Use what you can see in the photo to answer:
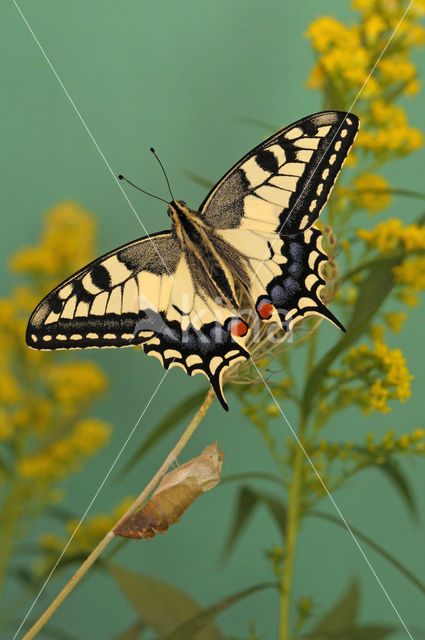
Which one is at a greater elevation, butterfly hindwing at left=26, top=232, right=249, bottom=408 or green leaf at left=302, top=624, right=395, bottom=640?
butterfly hindwing at left=26, top=232, right=249, bottom=408

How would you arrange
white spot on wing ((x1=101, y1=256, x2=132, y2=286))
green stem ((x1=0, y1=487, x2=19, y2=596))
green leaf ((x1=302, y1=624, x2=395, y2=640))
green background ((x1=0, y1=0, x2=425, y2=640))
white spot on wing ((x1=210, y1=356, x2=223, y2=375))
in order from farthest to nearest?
green background ((x1=0, y1=0, x2=425, y2=640)) < green stem ((x1=0, y1=487, x2=19, y2=596)) < green leaf ((x1=302, y1=624, x2=395, y2=640)) < white spot on wing ((x1=101, y1=256, x2=132, y2=286)) < white spot on wing ((x1=210, y1=356, x2=223, y2=375))

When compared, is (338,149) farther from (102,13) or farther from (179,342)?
(102,13)

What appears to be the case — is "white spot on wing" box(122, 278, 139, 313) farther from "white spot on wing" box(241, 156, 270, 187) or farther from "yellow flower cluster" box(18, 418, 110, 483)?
"yellow flower cluster" box(18, 418, 110, 483)

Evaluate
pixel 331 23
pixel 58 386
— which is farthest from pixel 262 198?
pixel 58 386

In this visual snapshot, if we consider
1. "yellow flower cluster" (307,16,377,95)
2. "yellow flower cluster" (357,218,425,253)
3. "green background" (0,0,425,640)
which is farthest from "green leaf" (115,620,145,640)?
"yellow flower cluster" (307,16,377,95)

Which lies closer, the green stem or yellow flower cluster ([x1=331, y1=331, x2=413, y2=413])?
yellow flower cluster ([x1=331, y1=331, x2=413, y2=413])
